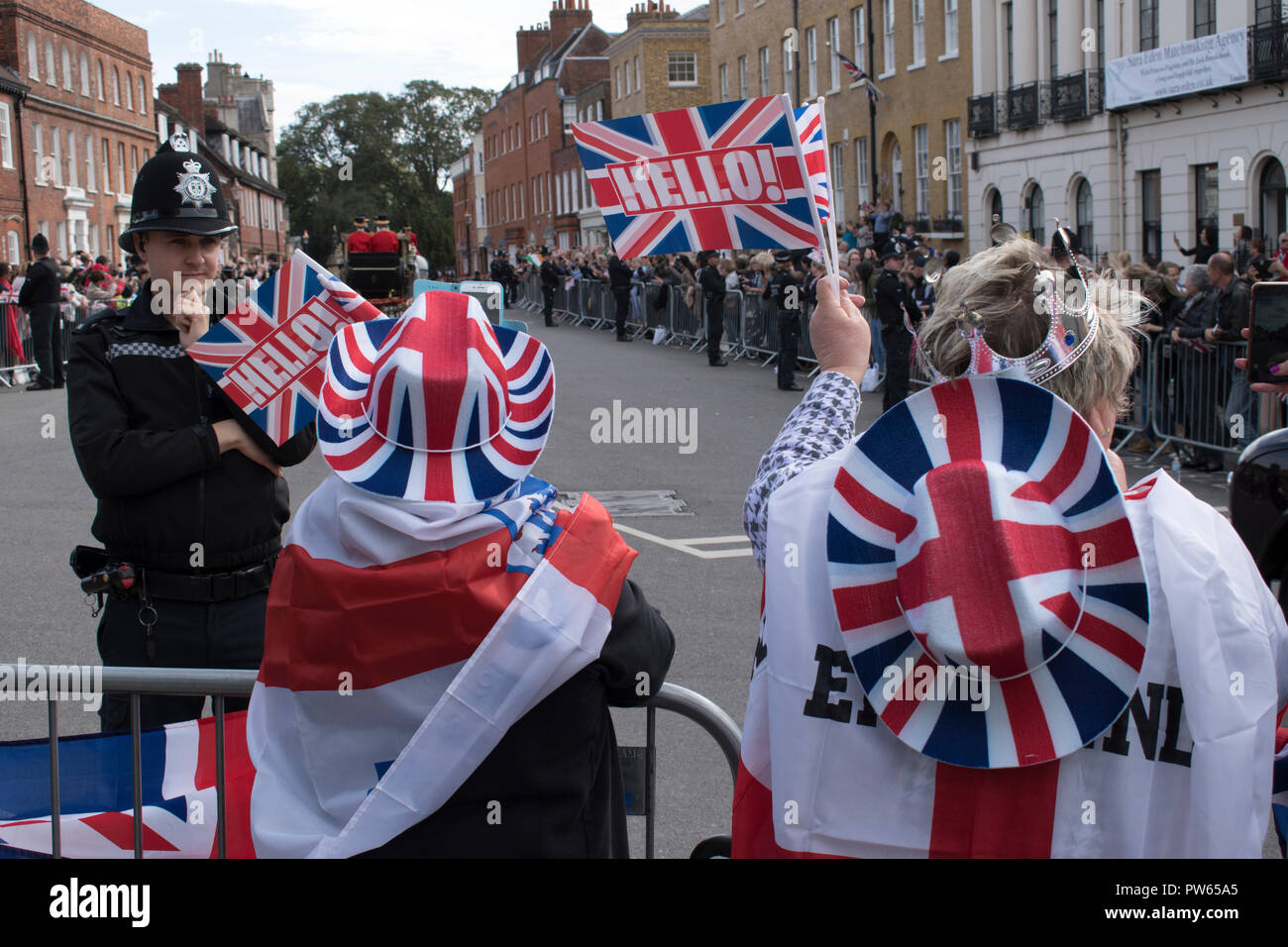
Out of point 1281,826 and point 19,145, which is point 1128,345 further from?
point 19,145

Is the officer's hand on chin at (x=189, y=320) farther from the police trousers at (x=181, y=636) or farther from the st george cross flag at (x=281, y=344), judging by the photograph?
the police trousers at (x=181, y=636)

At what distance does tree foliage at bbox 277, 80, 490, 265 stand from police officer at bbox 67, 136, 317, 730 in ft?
304

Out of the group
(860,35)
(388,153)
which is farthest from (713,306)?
(388,153)

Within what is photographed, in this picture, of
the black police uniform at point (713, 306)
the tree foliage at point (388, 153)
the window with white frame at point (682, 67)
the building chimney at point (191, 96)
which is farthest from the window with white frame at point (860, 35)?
the tree foliage at point (388, 153)

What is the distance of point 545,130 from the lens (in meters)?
75.3

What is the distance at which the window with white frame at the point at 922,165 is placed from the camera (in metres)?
37.8

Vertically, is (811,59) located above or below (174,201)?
above

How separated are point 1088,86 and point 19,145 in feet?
115

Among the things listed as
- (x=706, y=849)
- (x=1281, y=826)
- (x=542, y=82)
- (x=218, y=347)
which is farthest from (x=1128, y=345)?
(x=542, y=82)

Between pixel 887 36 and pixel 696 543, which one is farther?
pixel 887 36

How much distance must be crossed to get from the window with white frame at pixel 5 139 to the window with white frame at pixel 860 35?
2802 centimetres

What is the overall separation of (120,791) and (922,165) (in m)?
37.6

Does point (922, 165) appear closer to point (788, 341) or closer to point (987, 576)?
point (788, 341)
